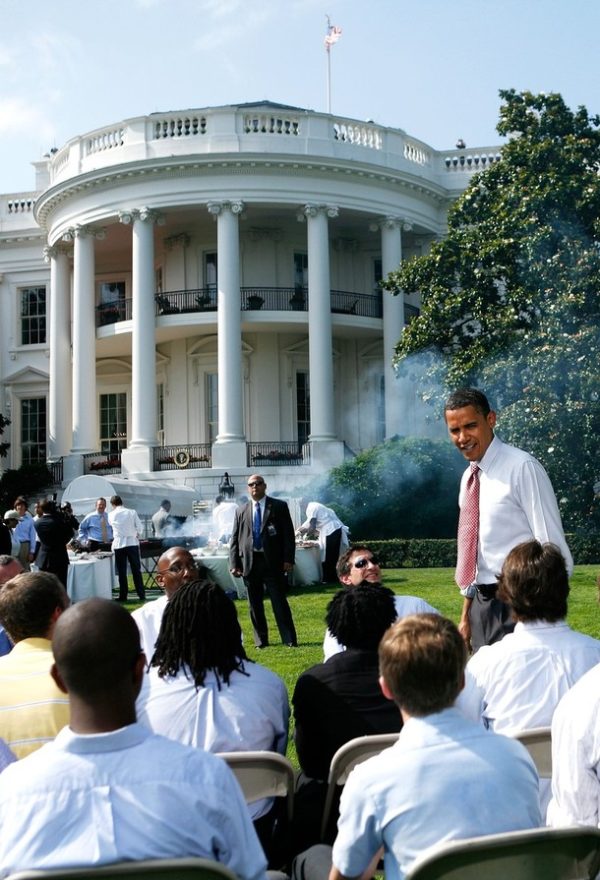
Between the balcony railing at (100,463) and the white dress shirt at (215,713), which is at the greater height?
the balcony railing at (100,463)

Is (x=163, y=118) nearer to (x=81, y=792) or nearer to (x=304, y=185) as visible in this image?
(x=304, y=185)

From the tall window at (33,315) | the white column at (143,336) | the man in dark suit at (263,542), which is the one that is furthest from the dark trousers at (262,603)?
the tall window at (33,315)

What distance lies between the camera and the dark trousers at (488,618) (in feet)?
19.4

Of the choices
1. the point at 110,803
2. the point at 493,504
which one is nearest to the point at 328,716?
the point at 110,803

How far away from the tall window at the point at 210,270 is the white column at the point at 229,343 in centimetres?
295

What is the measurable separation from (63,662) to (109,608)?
18cm

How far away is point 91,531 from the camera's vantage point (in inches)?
779

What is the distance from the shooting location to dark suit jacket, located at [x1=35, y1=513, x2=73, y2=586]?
590 inches

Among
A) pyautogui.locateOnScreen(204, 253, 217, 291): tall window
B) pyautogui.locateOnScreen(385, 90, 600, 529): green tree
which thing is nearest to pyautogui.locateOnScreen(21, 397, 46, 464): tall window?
pyautogui.locateOnScreen(204, 253, 217, 291): tall window

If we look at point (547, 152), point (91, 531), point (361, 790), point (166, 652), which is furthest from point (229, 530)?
point (361, 790)

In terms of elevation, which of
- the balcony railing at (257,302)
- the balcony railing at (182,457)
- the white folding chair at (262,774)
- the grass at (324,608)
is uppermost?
the balcony railing at (257,302)

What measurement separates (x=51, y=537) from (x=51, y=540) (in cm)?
4

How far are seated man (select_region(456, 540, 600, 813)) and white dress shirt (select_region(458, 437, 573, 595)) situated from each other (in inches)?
59.6

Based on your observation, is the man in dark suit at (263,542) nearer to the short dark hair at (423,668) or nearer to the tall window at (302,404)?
the short dark hair at (423,668)
